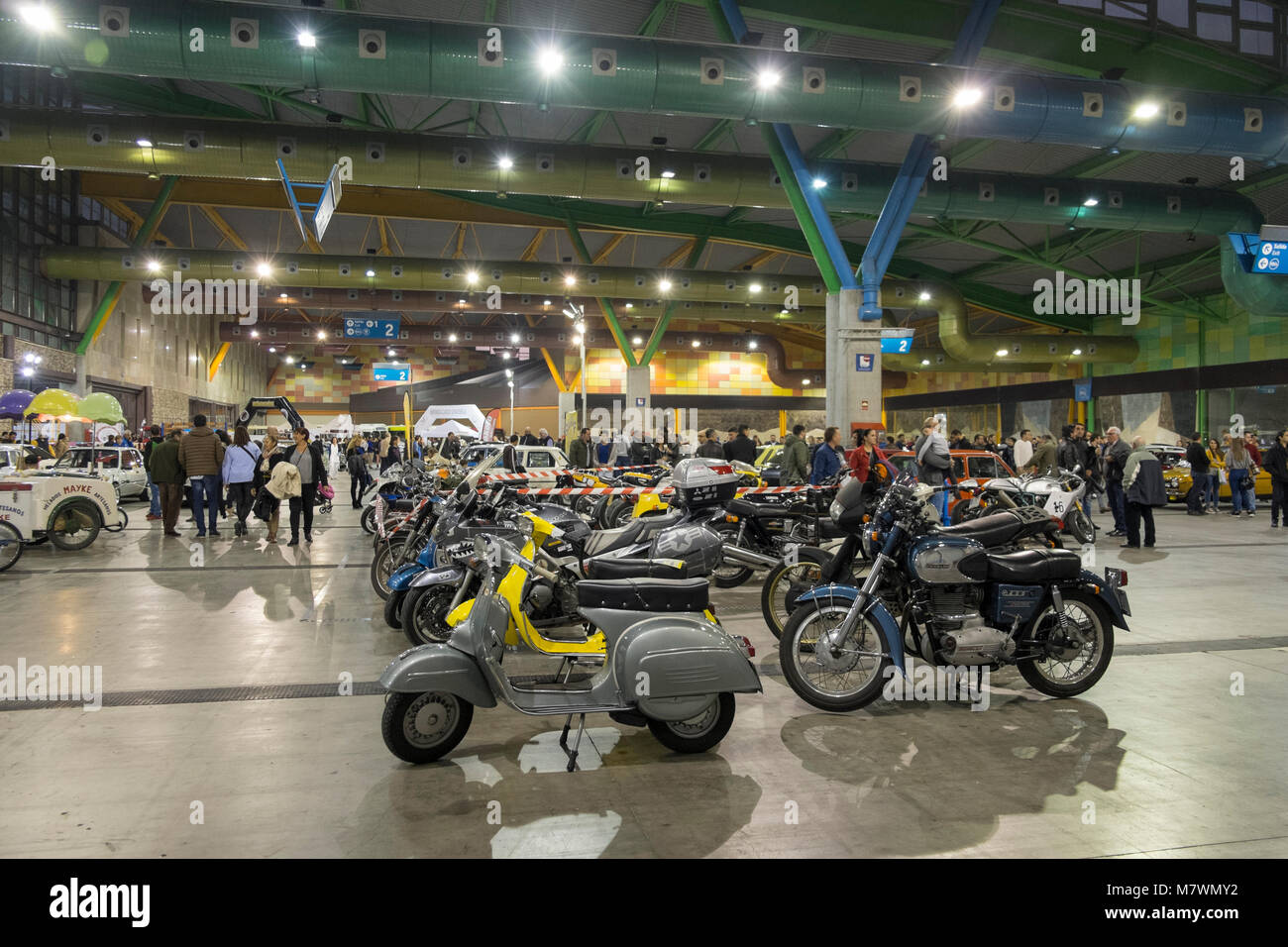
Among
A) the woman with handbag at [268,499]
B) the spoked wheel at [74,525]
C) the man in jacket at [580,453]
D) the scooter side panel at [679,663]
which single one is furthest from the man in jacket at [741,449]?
the scooter side panel at [679,663]

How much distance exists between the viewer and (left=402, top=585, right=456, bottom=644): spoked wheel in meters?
6.29

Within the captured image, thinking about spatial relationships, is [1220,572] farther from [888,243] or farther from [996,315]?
[996,315]

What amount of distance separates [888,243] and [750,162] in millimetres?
3810

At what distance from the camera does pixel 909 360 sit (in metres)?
34.8

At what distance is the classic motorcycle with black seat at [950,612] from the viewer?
4.80 meters

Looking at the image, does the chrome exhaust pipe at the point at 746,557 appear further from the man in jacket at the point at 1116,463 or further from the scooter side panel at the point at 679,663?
the man in jacket at the point at 1116,463

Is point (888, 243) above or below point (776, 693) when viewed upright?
above

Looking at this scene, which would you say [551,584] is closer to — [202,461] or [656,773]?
[656,773]

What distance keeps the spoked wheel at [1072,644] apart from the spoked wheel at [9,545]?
10.9 m

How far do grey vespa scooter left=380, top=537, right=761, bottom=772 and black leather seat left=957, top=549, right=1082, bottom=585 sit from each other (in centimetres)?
172

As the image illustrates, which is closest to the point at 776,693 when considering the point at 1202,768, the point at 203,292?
the point at 1202,768

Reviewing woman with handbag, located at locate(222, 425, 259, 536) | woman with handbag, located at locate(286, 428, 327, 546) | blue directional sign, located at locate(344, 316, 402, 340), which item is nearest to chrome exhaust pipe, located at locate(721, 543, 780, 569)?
woman with handbag, located at locate(286, 428, 327, 546)

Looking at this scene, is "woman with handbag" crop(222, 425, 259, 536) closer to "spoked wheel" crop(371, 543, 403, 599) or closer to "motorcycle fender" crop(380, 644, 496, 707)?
"spoked wheel" crop(371, 543, 403, 599)

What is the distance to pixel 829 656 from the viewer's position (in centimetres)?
479
